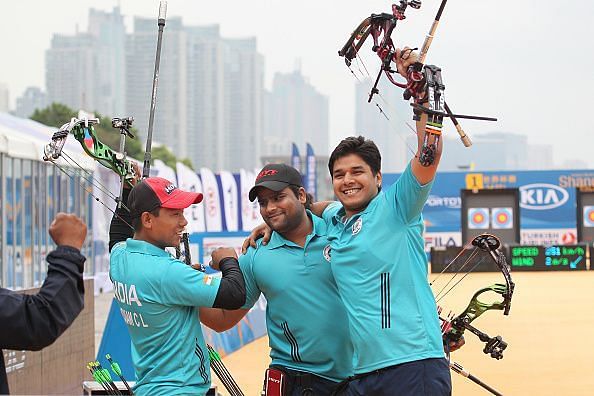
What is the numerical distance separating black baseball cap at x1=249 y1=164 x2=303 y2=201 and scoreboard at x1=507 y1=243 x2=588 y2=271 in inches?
788

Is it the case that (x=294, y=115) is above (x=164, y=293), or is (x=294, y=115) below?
above

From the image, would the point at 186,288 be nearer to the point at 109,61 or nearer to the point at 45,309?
the point at 45,309

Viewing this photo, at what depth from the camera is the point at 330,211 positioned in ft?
12.6

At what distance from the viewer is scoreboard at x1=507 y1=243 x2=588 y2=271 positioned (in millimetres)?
23000

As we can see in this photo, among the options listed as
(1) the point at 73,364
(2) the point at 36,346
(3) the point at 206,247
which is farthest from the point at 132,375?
(3) the point at 206,247

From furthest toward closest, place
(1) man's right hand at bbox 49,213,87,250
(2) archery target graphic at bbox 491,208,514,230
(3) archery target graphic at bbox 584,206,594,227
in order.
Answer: (3) archery target graphic at bbox 584,206,594,227, (2) archery target graphic at bbox 491,208,514,230, (1) man's right hand at bbox 49,213,87,250

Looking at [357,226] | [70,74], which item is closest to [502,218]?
[357,226]

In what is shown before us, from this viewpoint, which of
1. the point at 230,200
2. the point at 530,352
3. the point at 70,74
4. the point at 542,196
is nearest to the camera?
the point at 530,352

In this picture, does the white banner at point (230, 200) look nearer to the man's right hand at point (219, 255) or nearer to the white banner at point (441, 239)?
the white banner at point (441, 239)

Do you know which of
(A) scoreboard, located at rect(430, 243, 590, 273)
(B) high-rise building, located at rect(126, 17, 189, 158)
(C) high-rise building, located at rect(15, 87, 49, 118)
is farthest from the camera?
(C) high-rise building, located at rect(15, 87, 49, 118)

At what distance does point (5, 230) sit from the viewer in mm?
13008

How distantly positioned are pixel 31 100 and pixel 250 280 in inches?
4836

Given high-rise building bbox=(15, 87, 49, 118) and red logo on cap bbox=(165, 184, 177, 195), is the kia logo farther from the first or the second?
high-rise building bbox=(15, 87, 49, 118)

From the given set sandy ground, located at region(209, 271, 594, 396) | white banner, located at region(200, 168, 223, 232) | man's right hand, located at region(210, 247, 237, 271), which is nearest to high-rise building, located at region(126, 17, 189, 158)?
white banner, located at region(200, 168, 223, 232)
